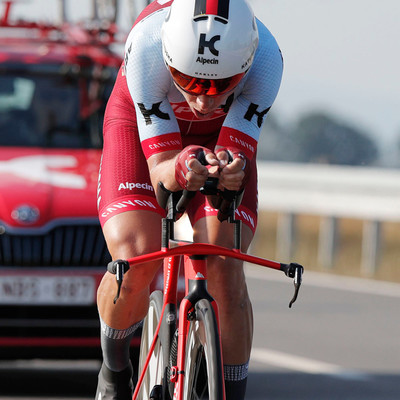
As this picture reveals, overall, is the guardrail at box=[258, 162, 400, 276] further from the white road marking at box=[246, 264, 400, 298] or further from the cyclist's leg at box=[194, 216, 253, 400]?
the cyclist's leg at box=[194, 216, 253, 400]

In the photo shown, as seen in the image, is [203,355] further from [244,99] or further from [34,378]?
[34,378]

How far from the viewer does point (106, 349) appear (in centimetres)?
562

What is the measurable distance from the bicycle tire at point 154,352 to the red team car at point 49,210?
1934mm

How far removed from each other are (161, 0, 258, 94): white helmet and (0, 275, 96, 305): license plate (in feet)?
9.85

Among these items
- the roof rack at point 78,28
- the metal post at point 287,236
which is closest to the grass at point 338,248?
the metal post at point 287,236

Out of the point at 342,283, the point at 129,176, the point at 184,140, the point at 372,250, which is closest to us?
the point at 129,176

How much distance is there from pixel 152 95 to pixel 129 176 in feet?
1.57

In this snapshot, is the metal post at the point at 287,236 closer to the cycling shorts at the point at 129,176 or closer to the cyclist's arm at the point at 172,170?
the cycling shorts at the point at 129,176

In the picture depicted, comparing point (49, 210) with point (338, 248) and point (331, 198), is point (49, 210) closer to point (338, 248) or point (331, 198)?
point (331, 198)

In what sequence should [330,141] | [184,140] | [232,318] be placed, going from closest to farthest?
1. [232,318]
2. [184,140]
3. [330,141]

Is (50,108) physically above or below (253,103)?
below

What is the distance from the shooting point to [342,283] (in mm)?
15250

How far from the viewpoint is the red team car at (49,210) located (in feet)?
24.7

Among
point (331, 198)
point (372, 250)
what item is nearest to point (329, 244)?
point (331, 198)
